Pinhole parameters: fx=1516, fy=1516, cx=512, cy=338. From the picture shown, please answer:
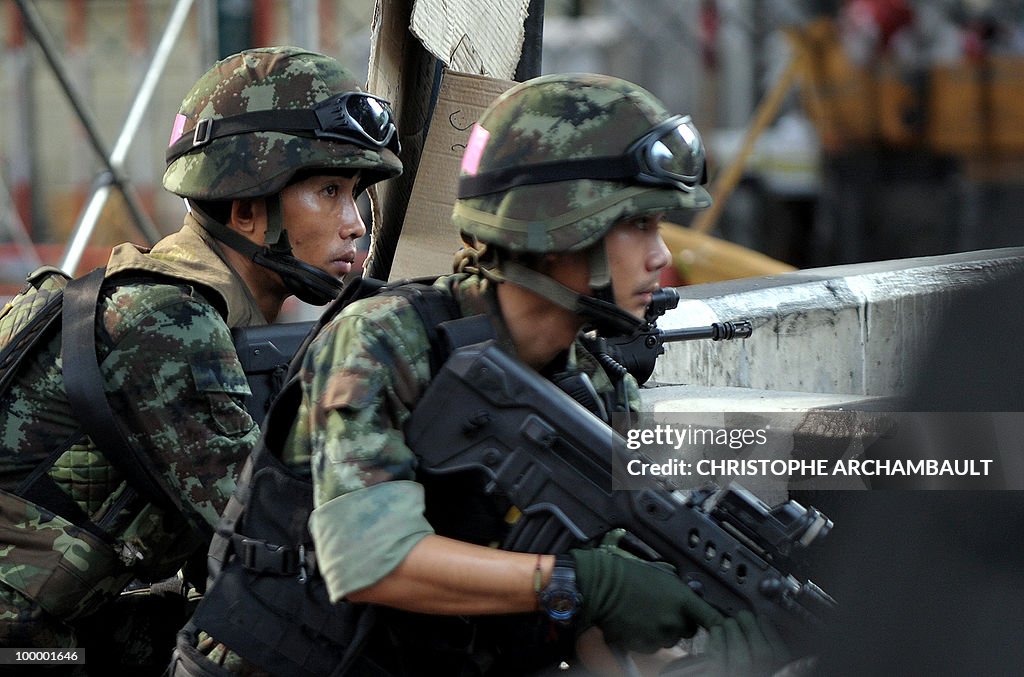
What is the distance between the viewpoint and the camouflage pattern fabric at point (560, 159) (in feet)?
7.50

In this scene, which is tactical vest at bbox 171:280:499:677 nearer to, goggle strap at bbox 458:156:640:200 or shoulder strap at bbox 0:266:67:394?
goggle strap at bbox 458:156:640:200

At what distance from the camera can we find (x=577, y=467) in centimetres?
221

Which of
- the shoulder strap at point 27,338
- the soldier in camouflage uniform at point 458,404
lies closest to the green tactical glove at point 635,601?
the soldier in camouflage uniform at point 458,404

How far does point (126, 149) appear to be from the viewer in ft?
18.9

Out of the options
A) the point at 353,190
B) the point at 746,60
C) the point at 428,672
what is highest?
the point at 746,60

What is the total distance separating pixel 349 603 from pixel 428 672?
17 centimetres

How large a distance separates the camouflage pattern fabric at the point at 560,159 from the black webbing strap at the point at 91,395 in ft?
2.70

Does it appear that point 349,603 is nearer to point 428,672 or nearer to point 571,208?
point 428,672

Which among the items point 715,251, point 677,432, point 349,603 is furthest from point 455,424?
point 715,251

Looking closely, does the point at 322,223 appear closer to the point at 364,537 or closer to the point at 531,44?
the point at 531,44

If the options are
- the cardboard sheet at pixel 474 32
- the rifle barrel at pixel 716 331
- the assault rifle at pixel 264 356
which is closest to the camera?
the assault rifle at pixel 264 356

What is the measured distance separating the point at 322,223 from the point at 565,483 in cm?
123

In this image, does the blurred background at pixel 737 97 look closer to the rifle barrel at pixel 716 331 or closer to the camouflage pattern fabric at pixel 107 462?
the rifle barrel at pixel 716 331

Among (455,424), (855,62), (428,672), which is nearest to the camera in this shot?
(455,424)
